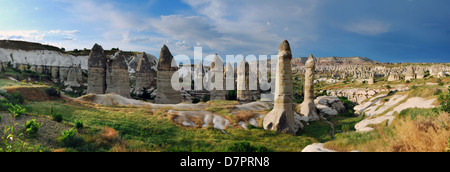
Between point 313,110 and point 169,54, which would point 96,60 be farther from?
point 313,110

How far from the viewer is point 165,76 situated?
82.8 feet

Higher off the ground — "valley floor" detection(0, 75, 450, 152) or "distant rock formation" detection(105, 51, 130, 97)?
"distant rock formation" detection(105, 51, 130, 97)

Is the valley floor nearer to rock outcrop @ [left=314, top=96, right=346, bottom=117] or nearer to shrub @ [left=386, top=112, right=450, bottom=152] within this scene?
shrub @ [left=386, top=112, right=450, bottom=152]

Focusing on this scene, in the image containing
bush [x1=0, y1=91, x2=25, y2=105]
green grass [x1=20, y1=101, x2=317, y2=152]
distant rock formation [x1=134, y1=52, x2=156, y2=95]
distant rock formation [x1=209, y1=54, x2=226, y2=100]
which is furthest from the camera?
distant rock formation [x1=134, y1=52, x2=156, y2=95]

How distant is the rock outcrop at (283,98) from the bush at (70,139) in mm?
12764

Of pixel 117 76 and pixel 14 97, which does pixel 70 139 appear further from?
pixel 117 76

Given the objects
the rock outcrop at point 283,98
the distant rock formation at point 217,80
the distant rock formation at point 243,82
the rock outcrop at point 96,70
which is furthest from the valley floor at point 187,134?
the rock outcrop at point 96,70

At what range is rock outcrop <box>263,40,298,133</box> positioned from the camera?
17.0 meters

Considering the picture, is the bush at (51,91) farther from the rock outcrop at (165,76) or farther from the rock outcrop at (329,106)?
A: the rock outcrop at (329,106)

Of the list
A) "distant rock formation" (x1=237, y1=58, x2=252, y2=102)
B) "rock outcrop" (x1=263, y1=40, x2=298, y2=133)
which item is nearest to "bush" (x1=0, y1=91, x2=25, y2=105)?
"rock outcrop" (x1=263, y1=40, x2=298, y2=133)

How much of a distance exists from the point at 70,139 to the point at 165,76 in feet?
56.2

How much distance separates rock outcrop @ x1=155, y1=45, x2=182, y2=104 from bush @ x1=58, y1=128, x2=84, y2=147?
54.7 ft
